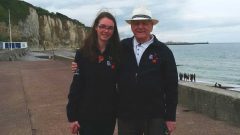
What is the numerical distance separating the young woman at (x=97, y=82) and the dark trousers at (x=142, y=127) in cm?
14

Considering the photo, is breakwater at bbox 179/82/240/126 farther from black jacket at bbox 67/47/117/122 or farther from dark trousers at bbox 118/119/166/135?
black jacket at bbox 67/47/117/122

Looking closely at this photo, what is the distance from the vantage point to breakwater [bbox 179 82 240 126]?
721 centimetres

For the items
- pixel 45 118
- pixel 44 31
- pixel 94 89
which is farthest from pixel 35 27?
pixel 94 89

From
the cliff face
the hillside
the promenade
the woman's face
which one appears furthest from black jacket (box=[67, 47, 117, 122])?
the cliff face

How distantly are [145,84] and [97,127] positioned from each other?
0.62 metres

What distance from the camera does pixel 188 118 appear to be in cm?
788

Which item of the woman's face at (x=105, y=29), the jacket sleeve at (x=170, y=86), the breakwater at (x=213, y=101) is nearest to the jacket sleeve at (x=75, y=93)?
the woman's face at (x=105, y=29)

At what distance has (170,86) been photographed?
12.7 feet

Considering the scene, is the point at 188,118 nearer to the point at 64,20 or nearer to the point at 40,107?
the point at 40,107

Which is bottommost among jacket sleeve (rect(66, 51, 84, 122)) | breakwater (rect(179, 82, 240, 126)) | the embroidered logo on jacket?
breakwater (rect(179, 82, 240, 126))

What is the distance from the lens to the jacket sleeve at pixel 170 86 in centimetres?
385

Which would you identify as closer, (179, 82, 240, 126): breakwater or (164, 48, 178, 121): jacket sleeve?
(164, 48, 178, 121): jacket sleeve

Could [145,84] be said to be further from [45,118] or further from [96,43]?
[45,118]

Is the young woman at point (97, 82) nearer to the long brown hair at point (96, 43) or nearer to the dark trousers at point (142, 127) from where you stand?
the long brown hair at point (96, 43)
